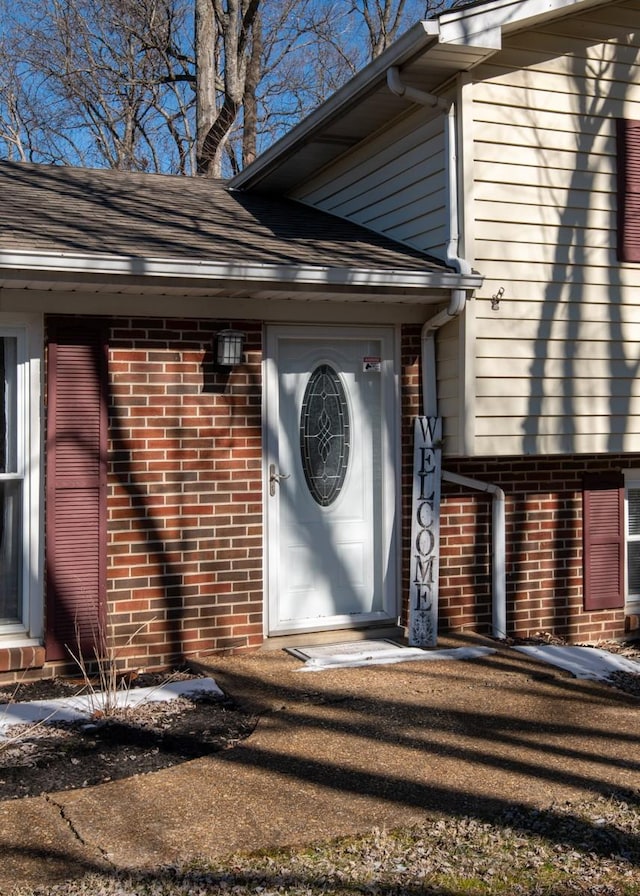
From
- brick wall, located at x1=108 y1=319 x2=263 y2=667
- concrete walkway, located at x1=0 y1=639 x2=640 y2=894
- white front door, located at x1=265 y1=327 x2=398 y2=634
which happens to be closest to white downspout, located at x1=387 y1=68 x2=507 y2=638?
white front door, located at x1=265 y1=327 x2=398 y2=634

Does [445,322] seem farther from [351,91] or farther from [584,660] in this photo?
[584,660]

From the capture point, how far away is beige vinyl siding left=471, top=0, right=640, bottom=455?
Result: 7.03 m

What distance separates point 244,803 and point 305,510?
300 cm

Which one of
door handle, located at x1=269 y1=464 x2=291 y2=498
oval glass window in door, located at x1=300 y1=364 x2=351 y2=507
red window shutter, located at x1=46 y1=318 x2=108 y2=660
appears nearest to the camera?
red window shutter, located at x1=46 y1=318 x2=108 y2=660

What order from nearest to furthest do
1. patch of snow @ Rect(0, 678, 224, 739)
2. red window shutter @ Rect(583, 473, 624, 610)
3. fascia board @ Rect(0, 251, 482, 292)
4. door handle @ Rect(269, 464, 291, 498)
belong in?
patch of snow @ Rect(0, 678, 224, 739)
fascia board @ Rect(0, 251, 482, 292)
door handle @ Rect(269, 464, 291, 498)
red window shutter @ Rect(583, 473, 624, 610)

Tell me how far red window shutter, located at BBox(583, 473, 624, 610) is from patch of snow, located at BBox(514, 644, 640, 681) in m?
0.76

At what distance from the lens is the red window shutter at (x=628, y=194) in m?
7.48

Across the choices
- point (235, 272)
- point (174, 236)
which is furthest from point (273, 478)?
point (174, 236)

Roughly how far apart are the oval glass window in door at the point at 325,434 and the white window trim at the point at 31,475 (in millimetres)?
1834

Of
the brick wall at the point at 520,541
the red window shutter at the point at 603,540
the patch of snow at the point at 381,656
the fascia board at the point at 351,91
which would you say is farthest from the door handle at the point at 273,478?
the fascia board at the point at 351,91

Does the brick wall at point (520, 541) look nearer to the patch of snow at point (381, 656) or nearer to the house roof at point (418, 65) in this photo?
the patch of snow at point (381, 656)

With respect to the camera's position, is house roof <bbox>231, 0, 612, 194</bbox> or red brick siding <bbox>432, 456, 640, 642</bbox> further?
red brick siding <bbox>432, 456, 640, 642</bbox>

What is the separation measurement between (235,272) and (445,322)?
166 cm

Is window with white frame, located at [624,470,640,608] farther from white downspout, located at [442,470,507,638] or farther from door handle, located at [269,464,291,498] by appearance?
door handle, located at [269,464,291,498]
